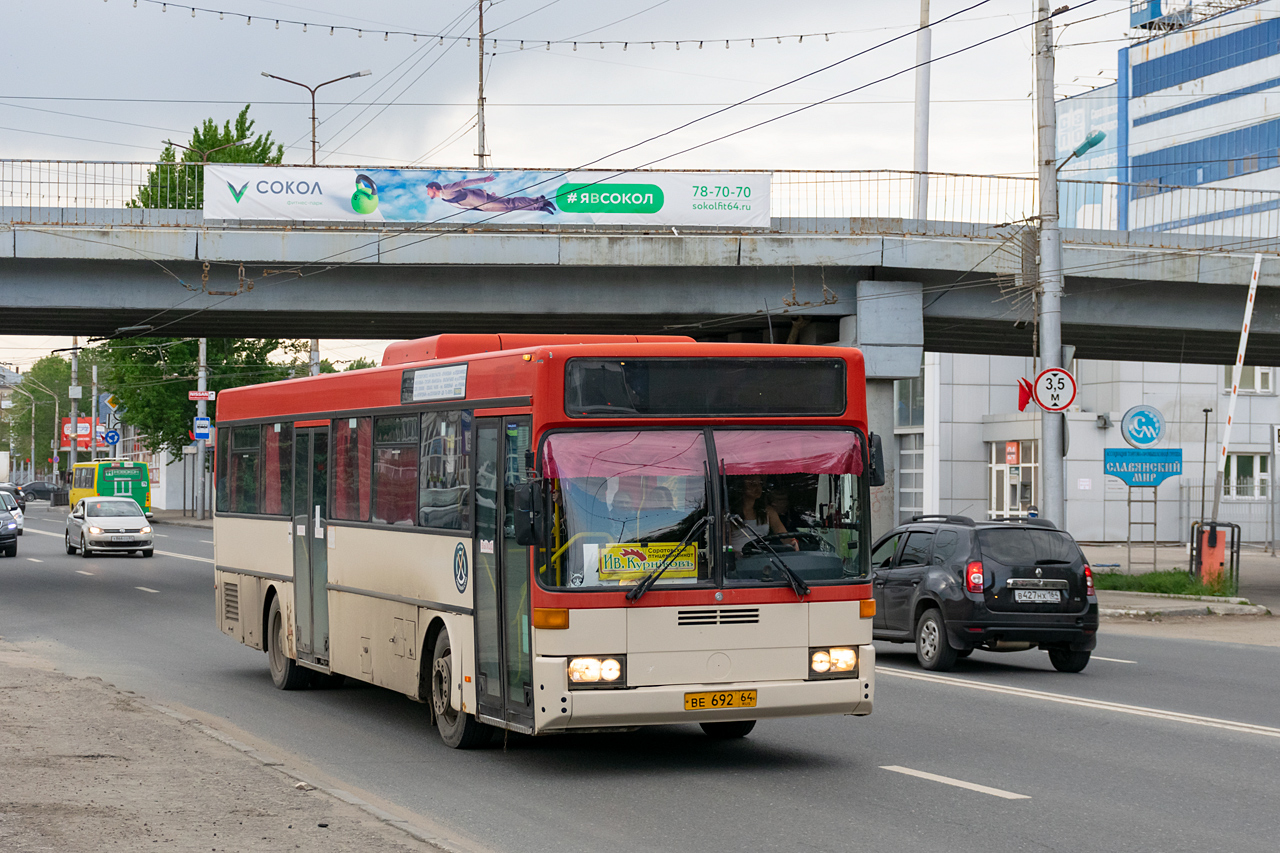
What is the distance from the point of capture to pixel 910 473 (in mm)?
57156

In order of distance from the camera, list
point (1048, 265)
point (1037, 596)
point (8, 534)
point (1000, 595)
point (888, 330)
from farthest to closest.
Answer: point (8, 534) < point (888, 330) < point (1048, 265) < point (1037, 596) < point (1000, 595)

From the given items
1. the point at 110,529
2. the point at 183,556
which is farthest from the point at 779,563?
the point at 110,529

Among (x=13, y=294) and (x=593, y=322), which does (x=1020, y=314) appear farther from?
(x=13, y=294)

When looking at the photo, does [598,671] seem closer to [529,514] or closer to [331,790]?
[529,514]

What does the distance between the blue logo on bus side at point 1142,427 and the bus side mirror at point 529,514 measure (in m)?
22.6

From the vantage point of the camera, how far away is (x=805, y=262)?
96.3 feet

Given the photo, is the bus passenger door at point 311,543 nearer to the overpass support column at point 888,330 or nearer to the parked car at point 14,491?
the overpass support column at point 888,330

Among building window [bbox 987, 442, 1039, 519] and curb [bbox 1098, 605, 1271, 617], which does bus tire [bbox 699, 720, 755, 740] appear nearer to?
curb [bbox 1098, 605, 1271, 617]

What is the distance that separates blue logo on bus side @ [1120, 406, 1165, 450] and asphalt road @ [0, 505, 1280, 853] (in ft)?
42.1

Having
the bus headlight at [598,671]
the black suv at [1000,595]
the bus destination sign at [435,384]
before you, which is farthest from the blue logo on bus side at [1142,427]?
the bus headlight at [598,671]

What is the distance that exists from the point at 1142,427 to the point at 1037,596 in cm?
1510

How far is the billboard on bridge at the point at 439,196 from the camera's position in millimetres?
28516

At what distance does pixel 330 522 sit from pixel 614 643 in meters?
4.61

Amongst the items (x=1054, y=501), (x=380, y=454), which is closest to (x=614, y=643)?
(x=380, y=454)
